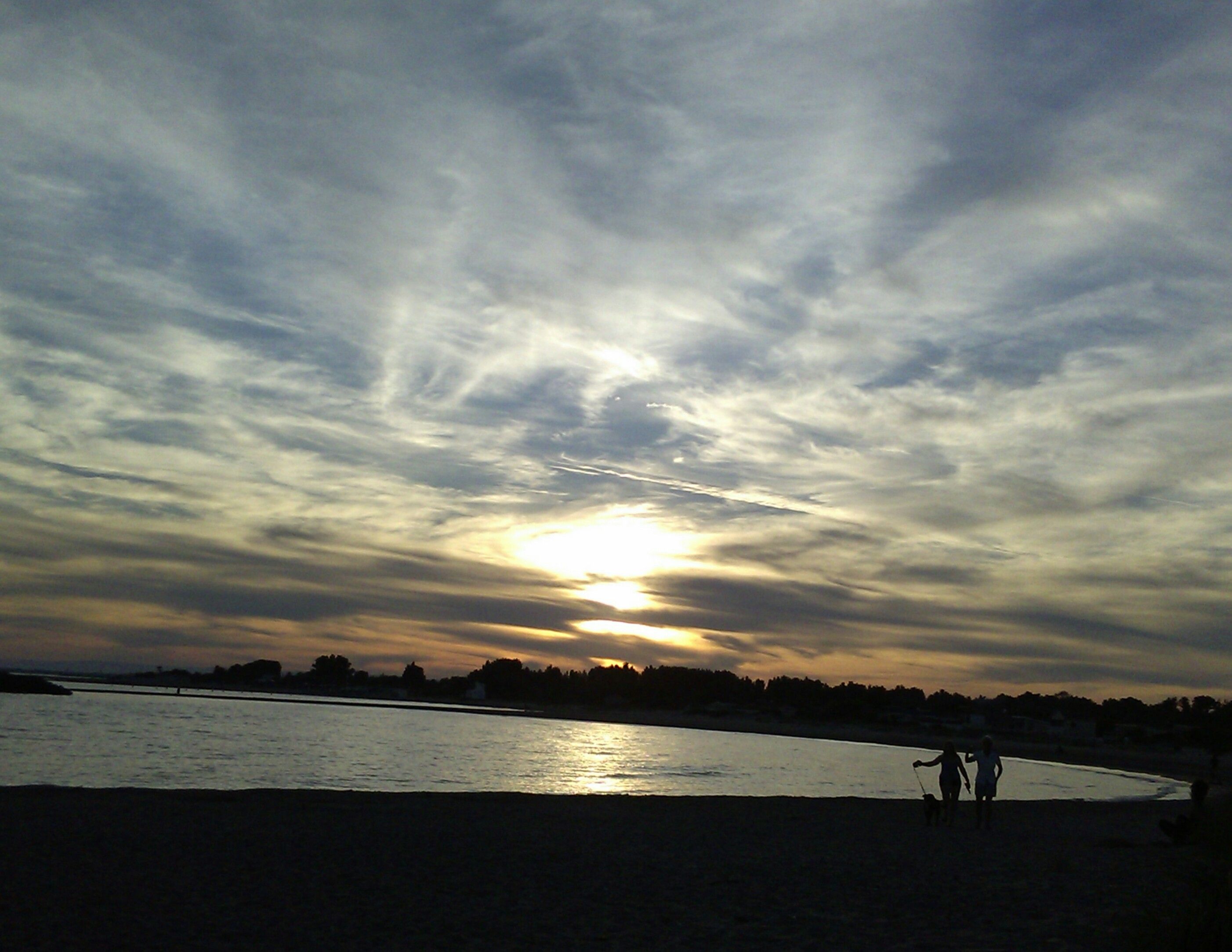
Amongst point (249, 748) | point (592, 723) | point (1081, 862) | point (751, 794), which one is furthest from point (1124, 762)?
point (592, 723)

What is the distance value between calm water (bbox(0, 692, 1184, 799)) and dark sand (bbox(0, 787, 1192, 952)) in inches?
644

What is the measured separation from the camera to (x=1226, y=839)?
1655 cm

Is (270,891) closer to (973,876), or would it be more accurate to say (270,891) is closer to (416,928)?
(416,928)

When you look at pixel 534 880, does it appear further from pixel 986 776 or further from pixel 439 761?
pixel 439 761

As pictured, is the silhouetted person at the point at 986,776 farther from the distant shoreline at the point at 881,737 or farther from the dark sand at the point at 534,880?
the distant shoreline at the point at 881,737

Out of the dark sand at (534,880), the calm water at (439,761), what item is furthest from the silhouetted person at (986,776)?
the calm water at (439,761)

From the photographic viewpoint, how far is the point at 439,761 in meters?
55.4

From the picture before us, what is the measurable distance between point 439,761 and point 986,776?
132ft

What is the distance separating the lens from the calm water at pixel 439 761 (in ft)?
128

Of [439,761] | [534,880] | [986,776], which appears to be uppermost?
[986,776]

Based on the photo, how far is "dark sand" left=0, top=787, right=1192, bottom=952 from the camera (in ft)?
33.6

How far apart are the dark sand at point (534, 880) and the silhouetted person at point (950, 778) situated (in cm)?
64

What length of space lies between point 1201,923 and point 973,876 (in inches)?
244

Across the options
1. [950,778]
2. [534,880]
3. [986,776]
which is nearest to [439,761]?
[950,778]
